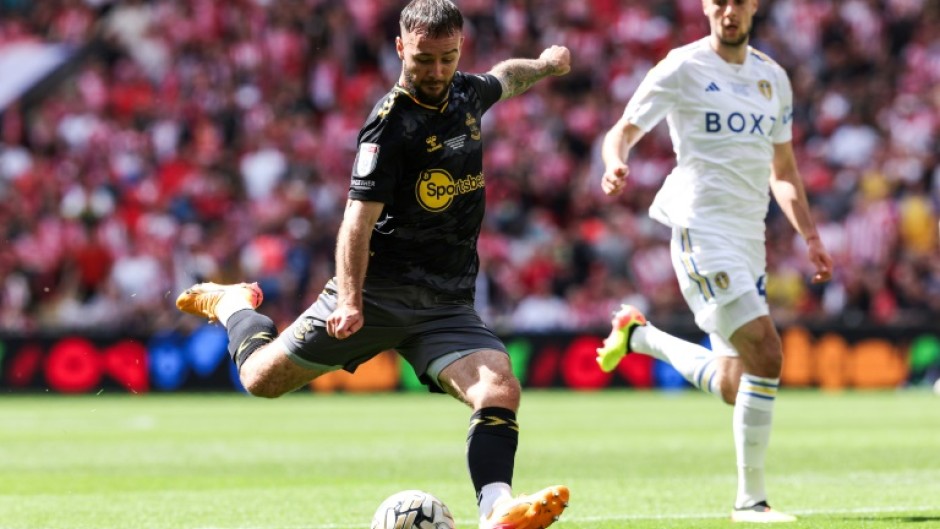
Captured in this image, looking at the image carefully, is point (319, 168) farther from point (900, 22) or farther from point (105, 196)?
point (900, 22)

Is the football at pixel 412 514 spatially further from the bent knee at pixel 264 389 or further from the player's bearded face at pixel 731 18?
the player's bearded face at pixel 731 18

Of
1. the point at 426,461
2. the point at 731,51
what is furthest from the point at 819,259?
the point at 426,461

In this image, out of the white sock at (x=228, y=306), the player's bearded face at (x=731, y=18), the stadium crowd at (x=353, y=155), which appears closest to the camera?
the white sock at (x=228, y=306)

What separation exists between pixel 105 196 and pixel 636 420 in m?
10.6

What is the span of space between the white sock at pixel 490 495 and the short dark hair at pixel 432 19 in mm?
1890

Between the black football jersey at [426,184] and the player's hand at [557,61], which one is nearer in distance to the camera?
the black football jersey at [426,184]

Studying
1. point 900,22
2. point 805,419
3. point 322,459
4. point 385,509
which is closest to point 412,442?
point 322,459

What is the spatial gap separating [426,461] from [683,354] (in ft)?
11.0

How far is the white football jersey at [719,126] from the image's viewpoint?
28.3 feet

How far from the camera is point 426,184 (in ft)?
22.9

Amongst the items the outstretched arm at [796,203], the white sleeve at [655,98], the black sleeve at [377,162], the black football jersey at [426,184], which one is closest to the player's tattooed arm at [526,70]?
the black football jersey at [426,184]

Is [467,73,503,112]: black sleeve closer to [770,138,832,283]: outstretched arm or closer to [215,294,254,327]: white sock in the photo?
[215,294,254,327]: white sock

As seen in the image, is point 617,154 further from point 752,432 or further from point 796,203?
point 752,432

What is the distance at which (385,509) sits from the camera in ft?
22.4
